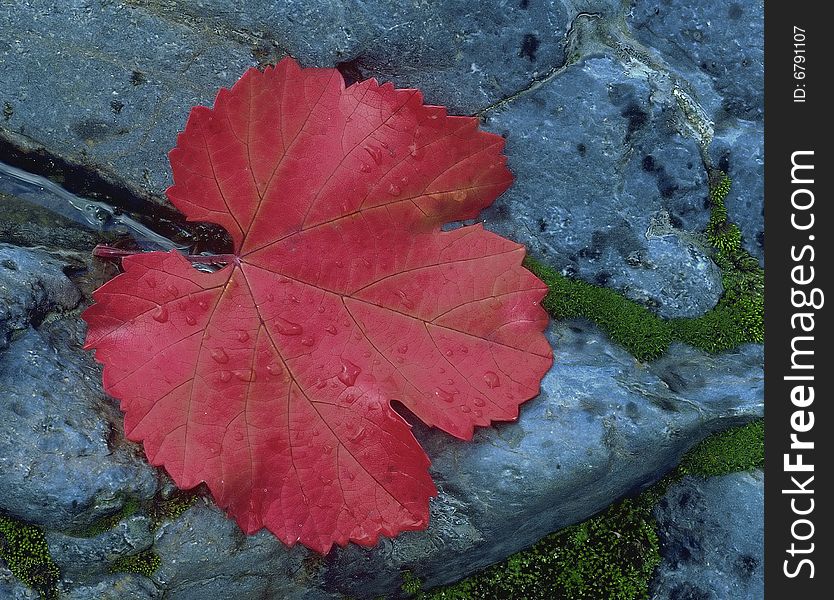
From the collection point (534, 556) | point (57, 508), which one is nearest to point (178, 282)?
point (57, 508)

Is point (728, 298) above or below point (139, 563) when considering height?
above

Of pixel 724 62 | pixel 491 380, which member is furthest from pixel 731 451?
pixel 724 62

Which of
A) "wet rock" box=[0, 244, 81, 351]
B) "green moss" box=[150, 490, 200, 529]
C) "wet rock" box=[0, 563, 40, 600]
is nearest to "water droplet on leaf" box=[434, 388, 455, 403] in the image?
"green moss" box=[150, 490, 200, 529]

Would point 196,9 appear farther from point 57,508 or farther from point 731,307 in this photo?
point 731,307

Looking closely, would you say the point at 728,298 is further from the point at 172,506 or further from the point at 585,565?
the point at 172,506

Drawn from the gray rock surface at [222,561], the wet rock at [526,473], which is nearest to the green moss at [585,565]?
the wet rock at [526,473]

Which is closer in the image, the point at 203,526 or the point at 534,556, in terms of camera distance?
the point at 203,526
